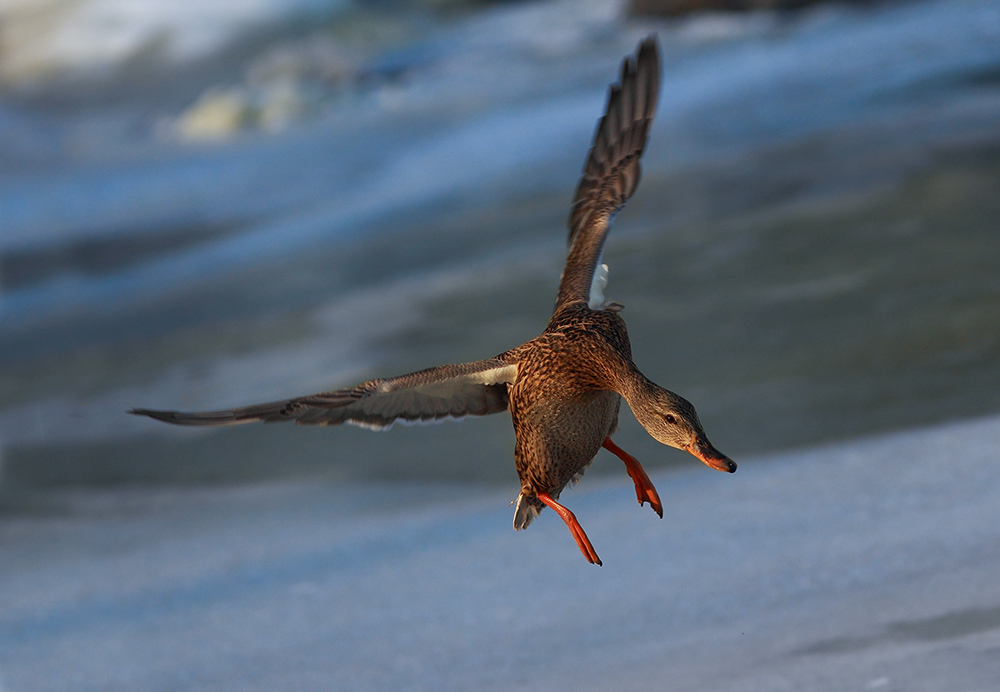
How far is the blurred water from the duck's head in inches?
105

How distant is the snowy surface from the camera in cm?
Answer: 252

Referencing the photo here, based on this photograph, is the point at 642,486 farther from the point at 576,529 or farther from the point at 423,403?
the point at 423,403

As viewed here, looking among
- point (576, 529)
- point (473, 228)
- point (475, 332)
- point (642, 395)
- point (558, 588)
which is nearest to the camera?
point (642, 395)

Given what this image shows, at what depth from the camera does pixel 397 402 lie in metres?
2.03

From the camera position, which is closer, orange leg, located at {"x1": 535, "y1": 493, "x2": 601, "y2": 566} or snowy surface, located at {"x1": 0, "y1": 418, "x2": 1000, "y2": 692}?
orange leg, located at {"x1": 535, "y1": 493, "x2": 601, "y2": 566}

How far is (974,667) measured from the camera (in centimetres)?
216

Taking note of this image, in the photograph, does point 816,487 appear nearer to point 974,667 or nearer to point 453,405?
point 974,667

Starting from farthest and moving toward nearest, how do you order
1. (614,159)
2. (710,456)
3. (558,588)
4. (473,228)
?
(473,228)
(558,588)
(614,159)
(710,456)

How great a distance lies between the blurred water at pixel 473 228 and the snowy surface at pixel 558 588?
611 millimetres

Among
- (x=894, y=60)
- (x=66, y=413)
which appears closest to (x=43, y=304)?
(x=66, y=413)

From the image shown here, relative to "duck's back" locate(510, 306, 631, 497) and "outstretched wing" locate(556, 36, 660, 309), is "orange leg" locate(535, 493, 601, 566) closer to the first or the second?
"duck's back" locate(510, 306, 631, 497)

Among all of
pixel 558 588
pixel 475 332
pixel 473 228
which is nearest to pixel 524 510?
pixel 558 588

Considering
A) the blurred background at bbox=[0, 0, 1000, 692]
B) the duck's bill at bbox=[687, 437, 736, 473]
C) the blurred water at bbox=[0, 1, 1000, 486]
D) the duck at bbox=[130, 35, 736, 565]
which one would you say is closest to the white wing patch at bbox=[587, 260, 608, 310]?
the duck at bbox=[130, 35, 736, 565]

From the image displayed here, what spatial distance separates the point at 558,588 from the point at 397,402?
1.34m
